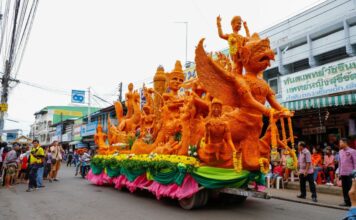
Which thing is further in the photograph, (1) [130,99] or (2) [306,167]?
(1) [130,99]

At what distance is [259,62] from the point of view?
549 centimetres

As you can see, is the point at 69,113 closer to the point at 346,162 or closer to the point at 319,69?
the point at 319,69

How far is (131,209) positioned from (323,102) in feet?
22.2

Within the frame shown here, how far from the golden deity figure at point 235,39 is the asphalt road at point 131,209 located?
276 centimetres

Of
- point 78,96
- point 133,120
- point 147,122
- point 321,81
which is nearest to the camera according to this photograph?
point 147,122

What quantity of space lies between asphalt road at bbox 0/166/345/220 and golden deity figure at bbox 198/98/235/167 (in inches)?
37.7

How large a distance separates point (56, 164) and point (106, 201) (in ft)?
19.5

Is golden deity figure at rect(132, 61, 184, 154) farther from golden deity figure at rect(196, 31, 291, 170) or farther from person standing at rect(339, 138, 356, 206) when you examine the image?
person standing at rect(339, 138, 356, 206)

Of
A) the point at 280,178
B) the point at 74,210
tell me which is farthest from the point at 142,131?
the point at 280,178

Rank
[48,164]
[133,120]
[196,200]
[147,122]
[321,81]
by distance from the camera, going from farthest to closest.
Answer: [48,164] → [321,81] → [133,120] → [147,122] → [196,200]

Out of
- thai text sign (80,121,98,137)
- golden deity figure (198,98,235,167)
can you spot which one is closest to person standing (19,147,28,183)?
golden deity figure (198,98,235,167)

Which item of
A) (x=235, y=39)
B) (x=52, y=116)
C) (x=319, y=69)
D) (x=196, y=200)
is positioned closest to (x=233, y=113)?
(x=235, y=39)

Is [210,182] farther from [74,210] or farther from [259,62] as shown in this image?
[74,210]

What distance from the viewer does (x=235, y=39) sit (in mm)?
5695
